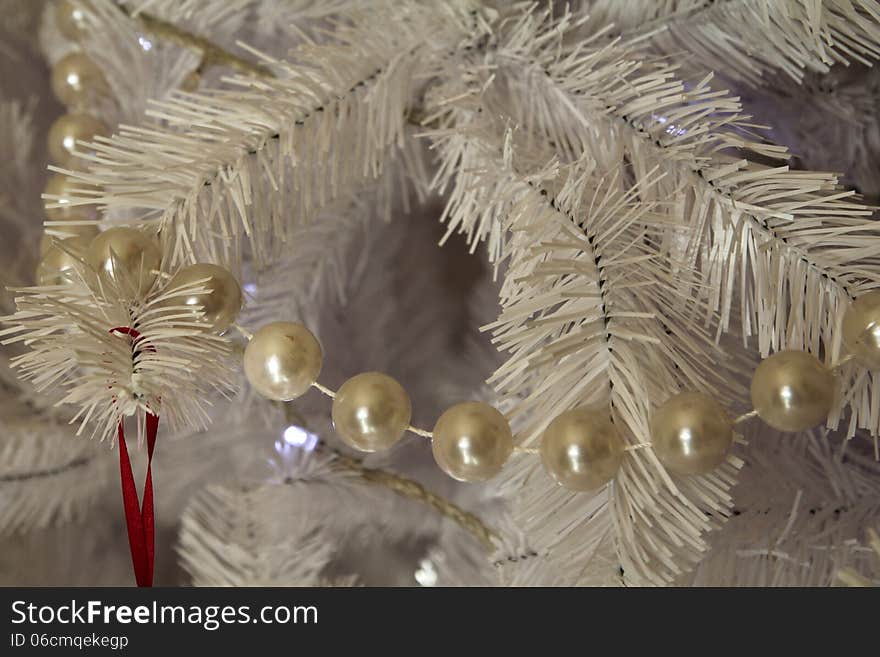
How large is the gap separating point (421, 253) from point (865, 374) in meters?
0.41

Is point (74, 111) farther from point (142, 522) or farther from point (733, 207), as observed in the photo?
point (733, 207)

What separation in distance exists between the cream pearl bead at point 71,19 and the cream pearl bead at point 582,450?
464 millimetres

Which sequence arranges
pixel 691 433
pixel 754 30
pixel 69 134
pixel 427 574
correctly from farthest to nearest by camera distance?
pixel 427 574 → pixel 69 134 → pixel 754 30 → pixel 691 433

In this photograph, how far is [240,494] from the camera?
1.96 feet

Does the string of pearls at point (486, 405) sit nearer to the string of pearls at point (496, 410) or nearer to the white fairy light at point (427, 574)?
the string of pearls at point (496, 410)

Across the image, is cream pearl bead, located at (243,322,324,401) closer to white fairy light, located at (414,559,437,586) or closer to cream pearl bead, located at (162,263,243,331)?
cream pearl bead, located at (162,263,243,331)

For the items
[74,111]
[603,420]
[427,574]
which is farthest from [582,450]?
[74,111]

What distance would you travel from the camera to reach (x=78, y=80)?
1.83ft

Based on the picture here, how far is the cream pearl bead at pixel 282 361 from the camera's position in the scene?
0.36 meters

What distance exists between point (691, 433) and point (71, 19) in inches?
20.6

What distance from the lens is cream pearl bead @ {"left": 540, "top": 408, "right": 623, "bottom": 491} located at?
1.03ft

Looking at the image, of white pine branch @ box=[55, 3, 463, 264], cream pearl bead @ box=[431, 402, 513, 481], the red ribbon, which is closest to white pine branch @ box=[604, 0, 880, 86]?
white pine branch @ box=[55, 3, 463, 264]
